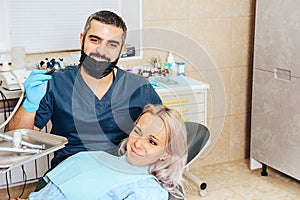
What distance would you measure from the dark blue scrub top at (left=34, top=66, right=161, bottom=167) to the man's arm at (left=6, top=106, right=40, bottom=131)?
0.05m

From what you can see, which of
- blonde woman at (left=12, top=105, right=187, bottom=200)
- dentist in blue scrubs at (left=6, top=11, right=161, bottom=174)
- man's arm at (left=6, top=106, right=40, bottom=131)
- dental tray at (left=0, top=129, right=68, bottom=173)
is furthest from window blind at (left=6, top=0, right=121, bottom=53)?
blonde woman at (left=12, top=105, right=187, bottom=200)

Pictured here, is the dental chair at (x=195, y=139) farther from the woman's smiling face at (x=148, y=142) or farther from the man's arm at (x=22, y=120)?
the man's arm at (x=22, y=120)

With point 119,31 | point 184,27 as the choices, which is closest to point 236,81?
point 184,27

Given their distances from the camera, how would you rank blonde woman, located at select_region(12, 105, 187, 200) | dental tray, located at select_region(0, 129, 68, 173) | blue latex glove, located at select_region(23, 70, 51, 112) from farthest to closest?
blue latex glove, located at select_region(23, 70, 51, 112) → blonde woman, located at select_region(12, 105, 187, 200) → dental tray, located at select_region(0, 129, 68, 173)

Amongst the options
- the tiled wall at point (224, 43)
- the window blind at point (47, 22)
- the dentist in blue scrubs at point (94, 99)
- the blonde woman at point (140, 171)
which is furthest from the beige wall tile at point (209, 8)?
the blonde woman at point (140, 171)

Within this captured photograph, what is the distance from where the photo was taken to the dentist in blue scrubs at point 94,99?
1.80 metres

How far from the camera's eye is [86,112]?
186 cm

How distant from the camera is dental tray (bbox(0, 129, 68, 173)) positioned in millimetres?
1449

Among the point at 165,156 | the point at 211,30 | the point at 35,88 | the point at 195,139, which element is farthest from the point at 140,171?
the point at 211,30

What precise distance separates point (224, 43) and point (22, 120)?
167 cm

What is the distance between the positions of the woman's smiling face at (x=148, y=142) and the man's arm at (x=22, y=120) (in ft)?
1.34

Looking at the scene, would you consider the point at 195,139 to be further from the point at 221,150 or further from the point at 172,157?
the point at 221,150

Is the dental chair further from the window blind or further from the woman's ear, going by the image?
the window blind

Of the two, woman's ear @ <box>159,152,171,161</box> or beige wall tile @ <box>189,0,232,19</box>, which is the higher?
beige wall tile @ <box>189,0,232,19</box>
